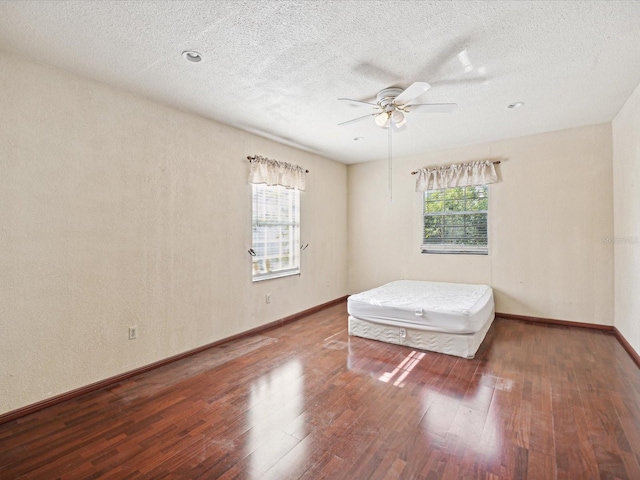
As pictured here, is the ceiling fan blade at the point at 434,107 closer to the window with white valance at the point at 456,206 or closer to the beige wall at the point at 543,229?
the beige wall at the point at 543,229

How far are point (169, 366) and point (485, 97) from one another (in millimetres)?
4051

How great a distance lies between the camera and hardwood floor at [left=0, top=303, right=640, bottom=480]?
5.53 feet

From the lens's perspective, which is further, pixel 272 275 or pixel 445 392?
pixel 272 275

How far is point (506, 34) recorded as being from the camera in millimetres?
2070

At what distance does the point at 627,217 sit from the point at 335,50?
3459 mm

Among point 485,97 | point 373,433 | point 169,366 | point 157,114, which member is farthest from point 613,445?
point 157,114

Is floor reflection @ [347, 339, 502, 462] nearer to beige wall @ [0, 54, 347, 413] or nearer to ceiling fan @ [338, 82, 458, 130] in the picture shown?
beige wall @ [0, 54, 347, 413]

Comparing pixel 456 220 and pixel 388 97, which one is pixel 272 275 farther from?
pixel 456 220

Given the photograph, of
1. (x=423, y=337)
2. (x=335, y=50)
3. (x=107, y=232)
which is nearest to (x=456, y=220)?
(x=423, y=337)

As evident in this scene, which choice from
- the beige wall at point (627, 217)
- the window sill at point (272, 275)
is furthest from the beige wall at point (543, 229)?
the window sill at point (272, 275)

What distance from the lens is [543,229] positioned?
427 centimetres

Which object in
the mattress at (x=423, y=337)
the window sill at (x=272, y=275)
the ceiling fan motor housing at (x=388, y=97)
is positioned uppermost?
the ceiling fan motor housing at (x=388, y=97)

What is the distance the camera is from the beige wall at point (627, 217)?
2951mm

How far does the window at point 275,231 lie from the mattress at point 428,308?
1.24 m
